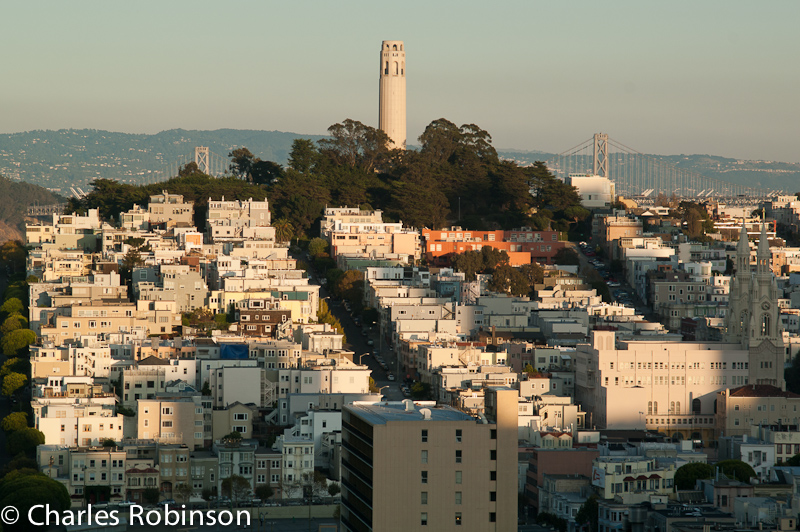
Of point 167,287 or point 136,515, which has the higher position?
point 167,287

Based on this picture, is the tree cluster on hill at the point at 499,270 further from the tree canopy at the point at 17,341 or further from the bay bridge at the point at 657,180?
the bay bridge at the point at 657,180

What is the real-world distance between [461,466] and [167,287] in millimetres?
25922

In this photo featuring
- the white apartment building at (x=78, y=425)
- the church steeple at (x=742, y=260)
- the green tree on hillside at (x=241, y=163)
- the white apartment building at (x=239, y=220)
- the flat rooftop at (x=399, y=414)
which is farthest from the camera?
the green tree on hillside at (x=241, y=163)

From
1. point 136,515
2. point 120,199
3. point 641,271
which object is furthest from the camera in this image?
point 120,199

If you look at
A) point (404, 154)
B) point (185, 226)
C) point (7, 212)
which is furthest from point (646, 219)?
point (7, 212)

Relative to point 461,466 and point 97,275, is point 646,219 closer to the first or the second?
point 97,275

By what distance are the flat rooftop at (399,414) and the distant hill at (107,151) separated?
144 meters

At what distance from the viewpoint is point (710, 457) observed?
37.0 meters

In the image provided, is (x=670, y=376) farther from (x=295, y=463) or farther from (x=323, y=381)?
(x=295, y=463)

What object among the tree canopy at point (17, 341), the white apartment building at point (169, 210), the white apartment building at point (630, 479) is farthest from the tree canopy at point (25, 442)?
the white apartment building at point (169, 210)

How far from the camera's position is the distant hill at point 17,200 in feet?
409

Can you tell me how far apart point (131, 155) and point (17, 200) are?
55103mm

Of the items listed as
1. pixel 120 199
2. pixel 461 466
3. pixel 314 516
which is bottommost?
pixel 314 516

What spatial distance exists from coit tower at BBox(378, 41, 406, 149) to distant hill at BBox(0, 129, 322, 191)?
324 feet
